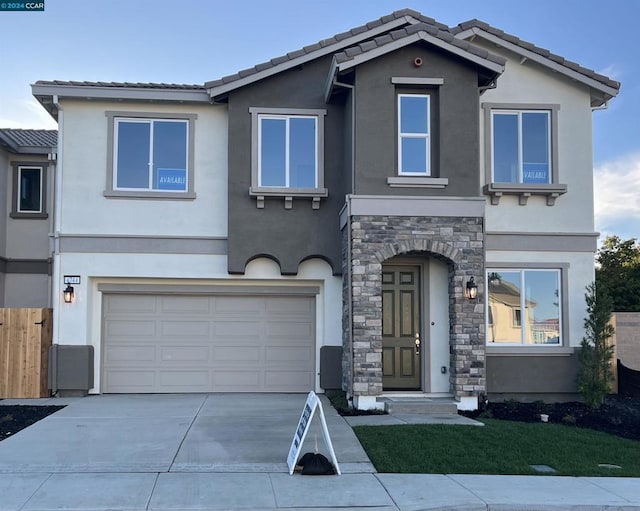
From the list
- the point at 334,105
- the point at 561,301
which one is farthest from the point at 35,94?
the point at 561,301

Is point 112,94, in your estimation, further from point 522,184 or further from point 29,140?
point 522,184

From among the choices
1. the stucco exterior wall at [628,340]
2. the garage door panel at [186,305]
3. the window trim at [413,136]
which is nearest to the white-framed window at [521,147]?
the window trim at [413,136]

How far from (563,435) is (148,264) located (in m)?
8.52

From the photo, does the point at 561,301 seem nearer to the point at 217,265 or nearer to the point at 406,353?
the point at 406,353

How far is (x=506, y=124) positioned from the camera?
1394 centimetres

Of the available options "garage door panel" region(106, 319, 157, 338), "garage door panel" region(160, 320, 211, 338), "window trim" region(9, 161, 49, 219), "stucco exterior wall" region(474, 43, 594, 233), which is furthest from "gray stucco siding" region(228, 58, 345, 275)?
"window trim" region(9, 161, 49, 219)

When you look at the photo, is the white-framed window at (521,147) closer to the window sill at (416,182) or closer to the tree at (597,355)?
the window sill at (416,182)

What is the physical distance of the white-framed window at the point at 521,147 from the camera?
45.3 ft

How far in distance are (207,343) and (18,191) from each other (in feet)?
24.3

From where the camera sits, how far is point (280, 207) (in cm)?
1370

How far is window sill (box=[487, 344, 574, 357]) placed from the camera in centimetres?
1334

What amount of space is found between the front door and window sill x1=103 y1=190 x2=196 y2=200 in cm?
437

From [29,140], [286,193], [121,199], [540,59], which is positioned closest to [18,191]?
[29,140]

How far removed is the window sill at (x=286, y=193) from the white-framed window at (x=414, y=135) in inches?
73.6
